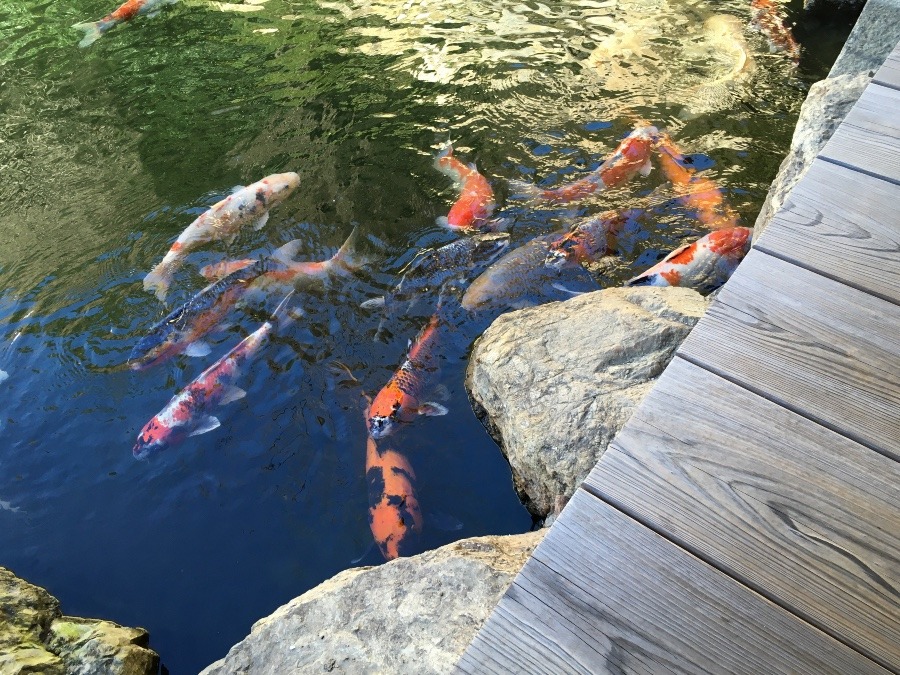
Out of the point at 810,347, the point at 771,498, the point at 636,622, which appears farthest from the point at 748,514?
the point at 810,347

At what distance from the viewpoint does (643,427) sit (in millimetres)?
1911

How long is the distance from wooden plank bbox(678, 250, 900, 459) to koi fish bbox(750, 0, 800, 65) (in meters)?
6.19

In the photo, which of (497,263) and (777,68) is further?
(777,68)

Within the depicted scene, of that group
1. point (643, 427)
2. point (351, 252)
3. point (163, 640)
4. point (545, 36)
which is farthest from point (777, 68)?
point (163, 640)

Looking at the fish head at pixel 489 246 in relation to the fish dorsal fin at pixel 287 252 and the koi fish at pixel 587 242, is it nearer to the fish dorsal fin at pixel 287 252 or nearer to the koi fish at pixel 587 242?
the koi fish at pixel 587 242

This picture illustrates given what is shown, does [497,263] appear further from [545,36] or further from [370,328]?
[545,36]

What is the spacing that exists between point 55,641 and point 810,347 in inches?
135

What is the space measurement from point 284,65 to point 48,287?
149 inches

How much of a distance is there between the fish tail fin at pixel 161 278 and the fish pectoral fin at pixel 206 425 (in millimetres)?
1356

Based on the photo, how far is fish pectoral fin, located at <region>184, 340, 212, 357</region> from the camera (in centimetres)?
507

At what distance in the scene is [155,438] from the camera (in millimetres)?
4551

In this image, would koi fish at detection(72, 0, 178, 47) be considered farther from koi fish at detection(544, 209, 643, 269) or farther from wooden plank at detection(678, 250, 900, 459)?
wooden plank at detection(678, 250, 900, 459)

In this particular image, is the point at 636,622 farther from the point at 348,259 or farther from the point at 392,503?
the point at 348,259

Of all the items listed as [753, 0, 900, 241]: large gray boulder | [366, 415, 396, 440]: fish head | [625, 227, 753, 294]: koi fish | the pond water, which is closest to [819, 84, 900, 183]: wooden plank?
[753, 0, 900, 241]: large gray boulder
